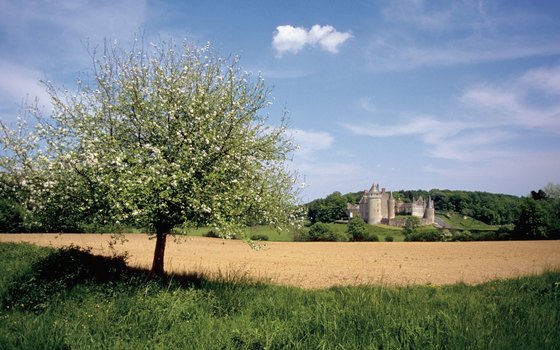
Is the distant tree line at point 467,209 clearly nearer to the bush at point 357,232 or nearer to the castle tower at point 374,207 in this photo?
the castle tower at point 374,207

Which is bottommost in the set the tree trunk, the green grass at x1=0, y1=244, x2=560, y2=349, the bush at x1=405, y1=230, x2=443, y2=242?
the bush at x1=405, y1=230, x2=443, y2=242

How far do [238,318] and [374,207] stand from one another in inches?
5775

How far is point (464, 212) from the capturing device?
588 feet

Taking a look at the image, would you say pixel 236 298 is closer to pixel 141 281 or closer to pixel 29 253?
→ pixel 141 281

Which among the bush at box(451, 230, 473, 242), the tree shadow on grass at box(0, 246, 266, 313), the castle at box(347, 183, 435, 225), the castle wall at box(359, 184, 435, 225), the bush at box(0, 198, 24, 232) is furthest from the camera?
the castle at box(347, 183, 435, 225)

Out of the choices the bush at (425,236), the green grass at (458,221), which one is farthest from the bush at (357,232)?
the green grass at (458,221)

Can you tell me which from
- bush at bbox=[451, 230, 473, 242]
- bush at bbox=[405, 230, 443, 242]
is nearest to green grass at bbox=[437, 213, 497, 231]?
bush at bbox=[451, 230, 473, 242]

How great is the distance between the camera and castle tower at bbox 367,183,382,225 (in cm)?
15048

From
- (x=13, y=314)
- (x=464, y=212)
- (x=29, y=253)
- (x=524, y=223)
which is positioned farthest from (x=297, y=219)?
(x=464, y=212)

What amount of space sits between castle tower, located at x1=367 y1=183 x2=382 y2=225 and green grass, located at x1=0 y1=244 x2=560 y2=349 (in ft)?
457

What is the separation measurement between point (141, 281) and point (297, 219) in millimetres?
7250

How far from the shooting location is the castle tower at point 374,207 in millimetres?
150475

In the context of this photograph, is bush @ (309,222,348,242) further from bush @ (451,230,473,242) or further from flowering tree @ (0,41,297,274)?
flowering tree @ (0,41,297,274)

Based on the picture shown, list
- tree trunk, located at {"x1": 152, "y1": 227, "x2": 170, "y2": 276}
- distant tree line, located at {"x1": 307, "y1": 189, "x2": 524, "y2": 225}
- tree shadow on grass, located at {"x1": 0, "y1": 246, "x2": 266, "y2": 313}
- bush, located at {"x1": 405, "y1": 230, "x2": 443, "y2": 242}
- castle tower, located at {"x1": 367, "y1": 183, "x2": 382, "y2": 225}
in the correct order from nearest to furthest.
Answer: tree shadow on grass, located at {"x1": 0, "y1": 246, "x2": 266, "y2": 313} < tree trunk, located at {"x1": 152, "y1": 227, "x2": 170, "y2": 276} < bush, located at {"x1": 405, "y1": 230, "x2": 443, "y2": 242} < distant tree line, located at {"x1": 307, "y1": 189, "x2": 524, "y2": 225} < castle tower, located at {"x1": 367, "y1": 183, "x2": 382, "y2": 225}
